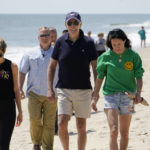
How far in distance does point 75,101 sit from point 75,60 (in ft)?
1.75

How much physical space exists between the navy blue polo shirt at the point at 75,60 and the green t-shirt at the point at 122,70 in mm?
361

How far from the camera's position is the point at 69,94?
5711 millimetres

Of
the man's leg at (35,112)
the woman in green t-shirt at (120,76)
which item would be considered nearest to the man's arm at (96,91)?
the woman in green t-shirt at (120,76)

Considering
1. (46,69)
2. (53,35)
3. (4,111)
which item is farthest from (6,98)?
(53,35)

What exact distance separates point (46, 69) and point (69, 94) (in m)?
0.81

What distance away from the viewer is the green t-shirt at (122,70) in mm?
5250

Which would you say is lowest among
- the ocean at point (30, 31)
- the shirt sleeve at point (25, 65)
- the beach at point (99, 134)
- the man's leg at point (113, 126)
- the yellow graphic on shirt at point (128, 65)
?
the ocean at point (30, 31)

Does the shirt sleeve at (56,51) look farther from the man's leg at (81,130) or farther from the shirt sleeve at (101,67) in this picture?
the man's leg at (81,130)

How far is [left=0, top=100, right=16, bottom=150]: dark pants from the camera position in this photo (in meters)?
4.72

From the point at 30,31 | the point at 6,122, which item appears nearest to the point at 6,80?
the point at 6,122

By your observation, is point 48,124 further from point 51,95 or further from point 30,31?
point 30,31

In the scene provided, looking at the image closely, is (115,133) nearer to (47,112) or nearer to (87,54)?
(87,54)

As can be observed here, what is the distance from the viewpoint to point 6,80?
190 inches

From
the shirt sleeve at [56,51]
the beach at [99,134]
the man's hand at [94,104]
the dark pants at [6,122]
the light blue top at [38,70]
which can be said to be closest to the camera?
the dark pants at [6,122]
